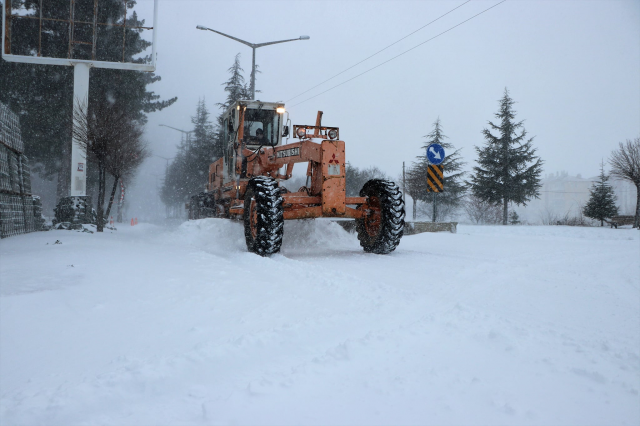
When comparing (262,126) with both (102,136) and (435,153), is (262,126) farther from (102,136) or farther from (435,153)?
(102,136)

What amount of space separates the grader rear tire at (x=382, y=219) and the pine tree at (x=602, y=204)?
24.2 metres

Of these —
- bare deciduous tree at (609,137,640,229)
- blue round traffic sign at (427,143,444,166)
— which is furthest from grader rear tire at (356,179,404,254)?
bare deciduous tree at (609,137,640,229)

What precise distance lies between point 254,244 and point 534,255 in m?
5.01

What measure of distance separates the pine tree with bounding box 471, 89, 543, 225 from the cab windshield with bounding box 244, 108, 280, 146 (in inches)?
903

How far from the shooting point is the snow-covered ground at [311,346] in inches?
80.6

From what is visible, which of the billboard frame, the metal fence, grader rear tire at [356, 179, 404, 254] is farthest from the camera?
the billboard frame

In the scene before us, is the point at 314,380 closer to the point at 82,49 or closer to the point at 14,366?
the point at 14,366

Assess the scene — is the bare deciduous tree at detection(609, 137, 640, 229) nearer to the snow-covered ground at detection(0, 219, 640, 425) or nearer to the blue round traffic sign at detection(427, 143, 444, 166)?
the blue round traffic sign at detection(427, 143, 444, 166)

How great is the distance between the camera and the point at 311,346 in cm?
281

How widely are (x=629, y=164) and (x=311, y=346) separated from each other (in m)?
25.8

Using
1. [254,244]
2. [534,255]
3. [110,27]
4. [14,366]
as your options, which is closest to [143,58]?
[110,27]

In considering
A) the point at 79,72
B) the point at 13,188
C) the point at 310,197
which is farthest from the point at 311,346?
the point at 79,72

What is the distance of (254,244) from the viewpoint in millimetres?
7250

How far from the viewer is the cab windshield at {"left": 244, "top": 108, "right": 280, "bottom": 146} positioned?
35.7 feet
